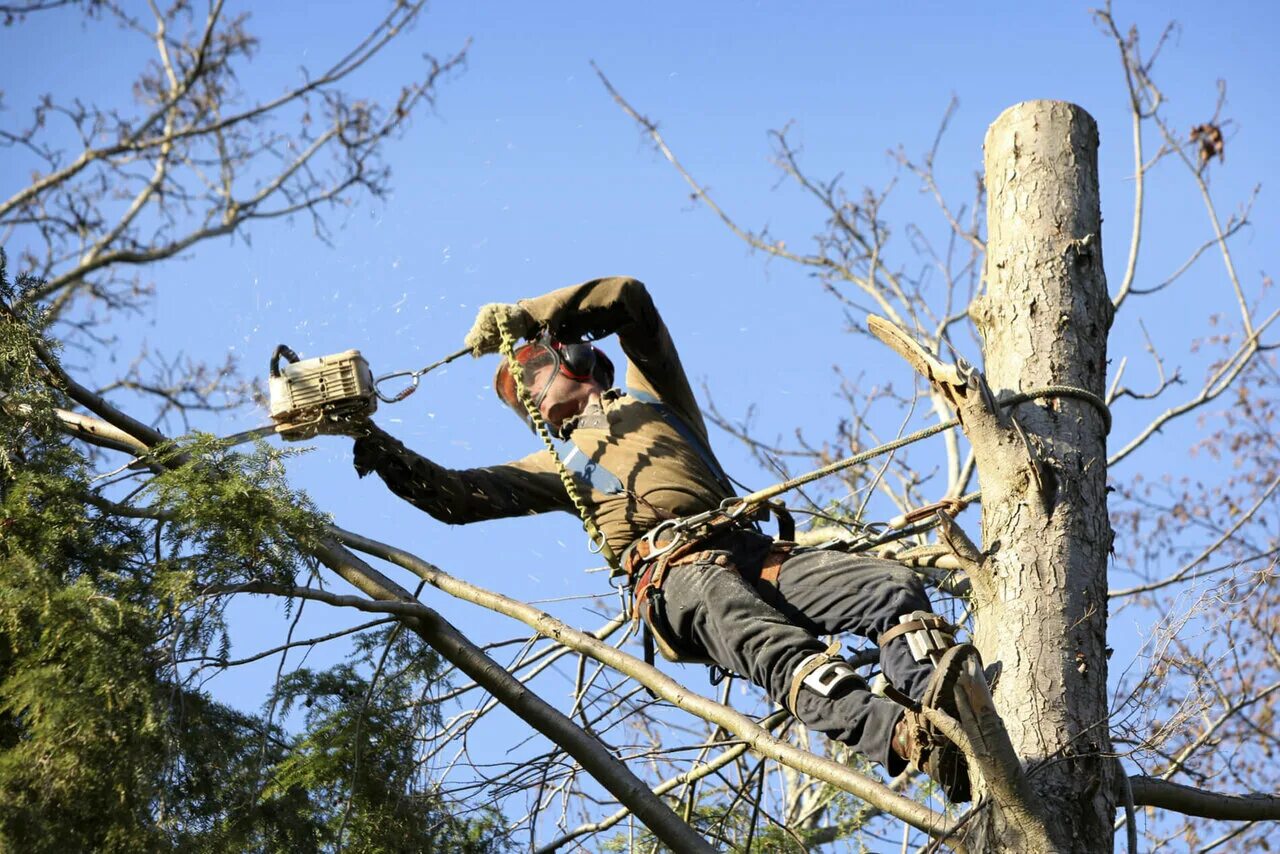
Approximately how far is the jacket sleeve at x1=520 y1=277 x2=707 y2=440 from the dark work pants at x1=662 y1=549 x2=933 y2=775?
2.58 feet

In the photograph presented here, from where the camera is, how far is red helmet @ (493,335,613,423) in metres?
5.25

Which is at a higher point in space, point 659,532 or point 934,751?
point 659,532

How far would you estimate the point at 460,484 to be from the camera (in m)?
5.03

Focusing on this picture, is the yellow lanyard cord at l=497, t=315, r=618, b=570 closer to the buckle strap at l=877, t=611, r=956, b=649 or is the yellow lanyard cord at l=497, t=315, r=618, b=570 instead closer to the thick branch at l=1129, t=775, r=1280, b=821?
the buckle strap at l=877, t=611, r=956, b=649

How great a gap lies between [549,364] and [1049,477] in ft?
6.22

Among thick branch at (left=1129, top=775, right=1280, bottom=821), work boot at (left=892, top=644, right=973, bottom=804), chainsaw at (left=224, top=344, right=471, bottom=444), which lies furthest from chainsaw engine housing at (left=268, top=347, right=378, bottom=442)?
thick branch at (left=1129, top=775, right=1280, bottom=821)

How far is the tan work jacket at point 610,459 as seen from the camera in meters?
4.93

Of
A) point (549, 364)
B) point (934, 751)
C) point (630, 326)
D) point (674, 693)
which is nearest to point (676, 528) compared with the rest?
point (674, 693)

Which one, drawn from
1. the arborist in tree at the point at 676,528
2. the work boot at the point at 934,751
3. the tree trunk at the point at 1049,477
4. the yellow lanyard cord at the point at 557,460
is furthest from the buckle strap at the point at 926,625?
the yellow lanyard cord at the point at 557,460

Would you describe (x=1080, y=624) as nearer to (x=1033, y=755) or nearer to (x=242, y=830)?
(x=1033, y=755)

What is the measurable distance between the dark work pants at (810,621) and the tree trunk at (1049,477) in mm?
269

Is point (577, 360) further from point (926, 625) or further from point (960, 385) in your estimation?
point (926, 625)

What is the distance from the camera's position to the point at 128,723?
3.91 metres

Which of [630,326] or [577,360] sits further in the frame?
[577,360]
